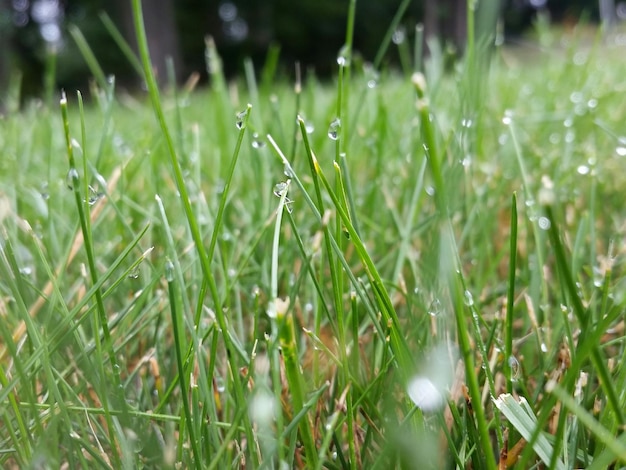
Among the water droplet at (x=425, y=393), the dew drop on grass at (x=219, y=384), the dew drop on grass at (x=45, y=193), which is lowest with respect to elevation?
the water droplet at (x=425, y=393)

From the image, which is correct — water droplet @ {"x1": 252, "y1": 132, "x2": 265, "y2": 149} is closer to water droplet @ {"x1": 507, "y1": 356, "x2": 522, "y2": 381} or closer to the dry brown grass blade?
the dry brown grass blade

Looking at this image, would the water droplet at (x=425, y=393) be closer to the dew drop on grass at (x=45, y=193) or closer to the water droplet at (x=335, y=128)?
the water droplet at (x=335, y=128)

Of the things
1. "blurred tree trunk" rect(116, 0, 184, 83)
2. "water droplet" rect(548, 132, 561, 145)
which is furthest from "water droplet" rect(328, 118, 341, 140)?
"blurred tree trunk" rect(116, 0, 184, 83)

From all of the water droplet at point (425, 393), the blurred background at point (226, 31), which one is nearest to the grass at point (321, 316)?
the water droplet at point (425, 393)

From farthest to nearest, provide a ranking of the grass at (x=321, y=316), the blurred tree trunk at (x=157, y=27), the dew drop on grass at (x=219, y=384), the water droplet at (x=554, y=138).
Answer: the blurred tree trunk at (x=157, y=27), the water droplet at (x=554, y=138), the dew drop on grass at (x=219, y=384), the grass at (x=321, y=316)

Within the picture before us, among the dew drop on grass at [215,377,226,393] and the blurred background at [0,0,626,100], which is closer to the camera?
the dew drop on grass at [215,377,226,393]

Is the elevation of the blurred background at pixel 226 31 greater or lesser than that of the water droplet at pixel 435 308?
greater

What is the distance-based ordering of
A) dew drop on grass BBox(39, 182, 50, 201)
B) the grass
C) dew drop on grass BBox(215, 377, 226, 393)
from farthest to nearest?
dew drop on grass BBox(39, 182, 50, 201) → dew drop on grass BBox(215, 377, 226, 393) → the grass

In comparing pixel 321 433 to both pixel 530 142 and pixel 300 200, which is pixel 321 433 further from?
pixel 530 142

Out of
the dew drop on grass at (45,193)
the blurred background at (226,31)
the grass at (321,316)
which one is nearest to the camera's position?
the grass at (321,316)
